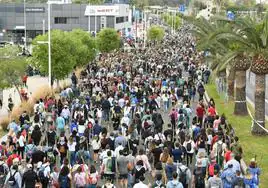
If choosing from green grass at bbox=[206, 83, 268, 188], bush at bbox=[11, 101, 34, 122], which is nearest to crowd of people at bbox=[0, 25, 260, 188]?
→ green grass at bbox=[206, 83, 268, 188]

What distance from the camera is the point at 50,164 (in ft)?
44.3

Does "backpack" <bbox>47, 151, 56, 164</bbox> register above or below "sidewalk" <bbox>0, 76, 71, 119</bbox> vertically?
above

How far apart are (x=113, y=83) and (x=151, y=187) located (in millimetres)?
17695

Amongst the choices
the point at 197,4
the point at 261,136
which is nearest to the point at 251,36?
the point at 261,136

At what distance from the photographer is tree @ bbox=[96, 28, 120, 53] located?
57.2 metres

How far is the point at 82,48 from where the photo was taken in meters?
40.4

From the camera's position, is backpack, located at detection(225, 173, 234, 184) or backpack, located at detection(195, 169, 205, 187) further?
backpack, located at detection(195, 169, 205, 187)

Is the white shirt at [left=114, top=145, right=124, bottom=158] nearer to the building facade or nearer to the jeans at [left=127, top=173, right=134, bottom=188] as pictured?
the jeans at [left=127, top=173, right=134, bottom=188]

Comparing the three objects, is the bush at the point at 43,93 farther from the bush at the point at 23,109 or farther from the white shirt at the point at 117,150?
the white shirt at the point at 117,150

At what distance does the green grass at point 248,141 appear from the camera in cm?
1706

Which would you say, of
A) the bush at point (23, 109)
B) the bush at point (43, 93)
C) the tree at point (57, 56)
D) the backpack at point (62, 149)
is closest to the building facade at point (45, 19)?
the tree at point (57, 56)

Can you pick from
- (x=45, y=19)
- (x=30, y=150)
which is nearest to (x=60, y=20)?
(x=45, y=19)

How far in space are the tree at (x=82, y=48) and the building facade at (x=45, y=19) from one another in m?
31.1

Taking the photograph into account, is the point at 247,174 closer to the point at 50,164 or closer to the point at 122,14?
the point at 50,164
